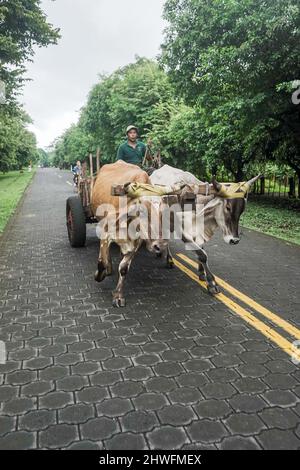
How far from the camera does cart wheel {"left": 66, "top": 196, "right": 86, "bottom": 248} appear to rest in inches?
355

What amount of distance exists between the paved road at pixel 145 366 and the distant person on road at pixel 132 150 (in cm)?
290

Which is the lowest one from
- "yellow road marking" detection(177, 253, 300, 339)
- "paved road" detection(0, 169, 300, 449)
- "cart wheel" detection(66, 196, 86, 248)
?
"yellow road marking" detection(177, 253, 300, 339)

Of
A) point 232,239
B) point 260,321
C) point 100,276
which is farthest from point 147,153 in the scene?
point 260,321

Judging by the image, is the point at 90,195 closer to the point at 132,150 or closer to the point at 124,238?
the point at 132,150

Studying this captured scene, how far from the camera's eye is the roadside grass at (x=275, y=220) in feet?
41.2

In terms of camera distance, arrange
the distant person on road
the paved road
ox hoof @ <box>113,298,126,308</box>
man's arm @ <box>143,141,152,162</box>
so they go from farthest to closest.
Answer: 1. man's arm @ <box>143,141,152,162</box>
2. the distant person on road
3. ox hoof @ <box>113,298,126,308</box>
4. the paved road

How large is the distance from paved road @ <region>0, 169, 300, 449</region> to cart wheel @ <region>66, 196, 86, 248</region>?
Answer: 1684mm

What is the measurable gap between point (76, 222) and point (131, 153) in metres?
2.10

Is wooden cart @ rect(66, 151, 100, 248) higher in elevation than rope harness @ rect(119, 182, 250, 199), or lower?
lower

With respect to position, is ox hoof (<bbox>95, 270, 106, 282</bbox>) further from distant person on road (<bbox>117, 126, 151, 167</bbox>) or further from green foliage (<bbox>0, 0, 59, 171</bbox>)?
green foliage (<bbox>0, 0, 59, 171</bbox>)

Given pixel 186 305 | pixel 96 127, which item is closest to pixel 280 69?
pixel 186 305

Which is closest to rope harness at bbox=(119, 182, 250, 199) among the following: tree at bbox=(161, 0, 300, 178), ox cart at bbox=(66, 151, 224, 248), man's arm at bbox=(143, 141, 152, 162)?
ox cart at bbox=(66, 151, 224, 248)
